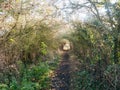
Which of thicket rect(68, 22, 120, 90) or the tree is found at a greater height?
the tree

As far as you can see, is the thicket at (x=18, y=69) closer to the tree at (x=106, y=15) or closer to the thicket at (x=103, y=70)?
the thicket at (x=103, y=70)

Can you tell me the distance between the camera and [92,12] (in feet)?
28.7

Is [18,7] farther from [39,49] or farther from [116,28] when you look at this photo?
[39,49]

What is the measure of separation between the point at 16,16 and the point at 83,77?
3.71 metres

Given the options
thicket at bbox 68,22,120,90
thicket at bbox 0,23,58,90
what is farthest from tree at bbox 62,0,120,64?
thicket at bbox 0,23,58,90

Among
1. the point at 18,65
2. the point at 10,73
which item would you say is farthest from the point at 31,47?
the point at 10,73

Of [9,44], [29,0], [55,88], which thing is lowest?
[55,88]

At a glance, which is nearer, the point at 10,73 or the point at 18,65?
the point at 10,73

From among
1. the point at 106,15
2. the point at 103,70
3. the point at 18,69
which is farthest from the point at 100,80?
the point at 18,69

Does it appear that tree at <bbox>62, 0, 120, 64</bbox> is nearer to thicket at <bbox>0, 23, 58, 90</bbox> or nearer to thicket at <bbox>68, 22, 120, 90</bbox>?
thicket at <bbox>68, 22, 120, 90</bbox>

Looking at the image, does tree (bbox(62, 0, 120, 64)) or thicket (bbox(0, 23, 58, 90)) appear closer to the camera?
tree (bbox(62, 0, 120, 64))

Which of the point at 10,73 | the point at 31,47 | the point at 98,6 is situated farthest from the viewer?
the point at 31,47

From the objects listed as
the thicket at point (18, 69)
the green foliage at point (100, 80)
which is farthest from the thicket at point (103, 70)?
the thicket at point (18, 69)

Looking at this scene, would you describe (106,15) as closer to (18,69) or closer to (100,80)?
(100,80)
